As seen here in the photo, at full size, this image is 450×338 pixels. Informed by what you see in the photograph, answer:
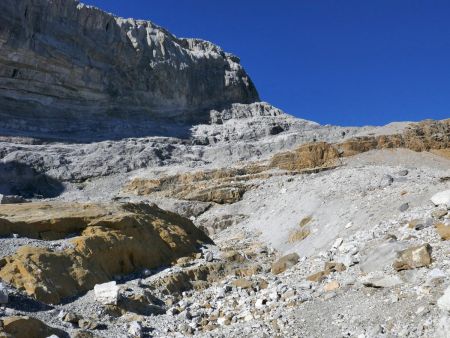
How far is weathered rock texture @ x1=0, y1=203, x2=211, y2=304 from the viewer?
38.1 ft

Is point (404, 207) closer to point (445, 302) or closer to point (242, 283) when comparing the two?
point (242, 283)

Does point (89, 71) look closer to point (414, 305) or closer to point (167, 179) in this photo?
point (167, 179)

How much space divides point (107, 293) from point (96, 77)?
154ft

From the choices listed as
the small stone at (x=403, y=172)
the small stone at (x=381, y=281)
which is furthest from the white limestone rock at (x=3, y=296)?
the small stone at (x=403, y=172)

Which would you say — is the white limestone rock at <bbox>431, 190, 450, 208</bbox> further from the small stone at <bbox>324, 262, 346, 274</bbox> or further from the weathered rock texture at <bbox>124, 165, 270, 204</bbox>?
the weathered rock texture at <bbox>124, 165, 270, 204</bbox>

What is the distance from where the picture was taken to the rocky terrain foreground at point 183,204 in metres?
10.0

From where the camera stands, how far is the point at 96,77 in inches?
2192

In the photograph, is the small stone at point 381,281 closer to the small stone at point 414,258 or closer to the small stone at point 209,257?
the small stone at point 414,258

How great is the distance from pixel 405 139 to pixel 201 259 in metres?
29.9

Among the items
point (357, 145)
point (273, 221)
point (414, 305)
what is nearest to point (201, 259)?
point (273, 221)

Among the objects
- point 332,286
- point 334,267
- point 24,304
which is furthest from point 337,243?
point 24,304

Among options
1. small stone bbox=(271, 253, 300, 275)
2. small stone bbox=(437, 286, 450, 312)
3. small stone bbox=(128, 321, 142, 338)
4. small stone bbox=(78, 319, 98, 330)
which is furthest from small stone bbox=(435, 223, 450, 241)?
small stone bbox=(78, 319, 98, 330)

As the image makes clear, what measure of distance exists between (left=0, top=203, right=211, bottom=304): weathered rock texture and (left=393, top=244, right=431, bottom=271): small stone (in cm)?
698

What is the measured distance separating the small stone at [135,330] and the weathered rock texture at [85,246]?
1868mm
